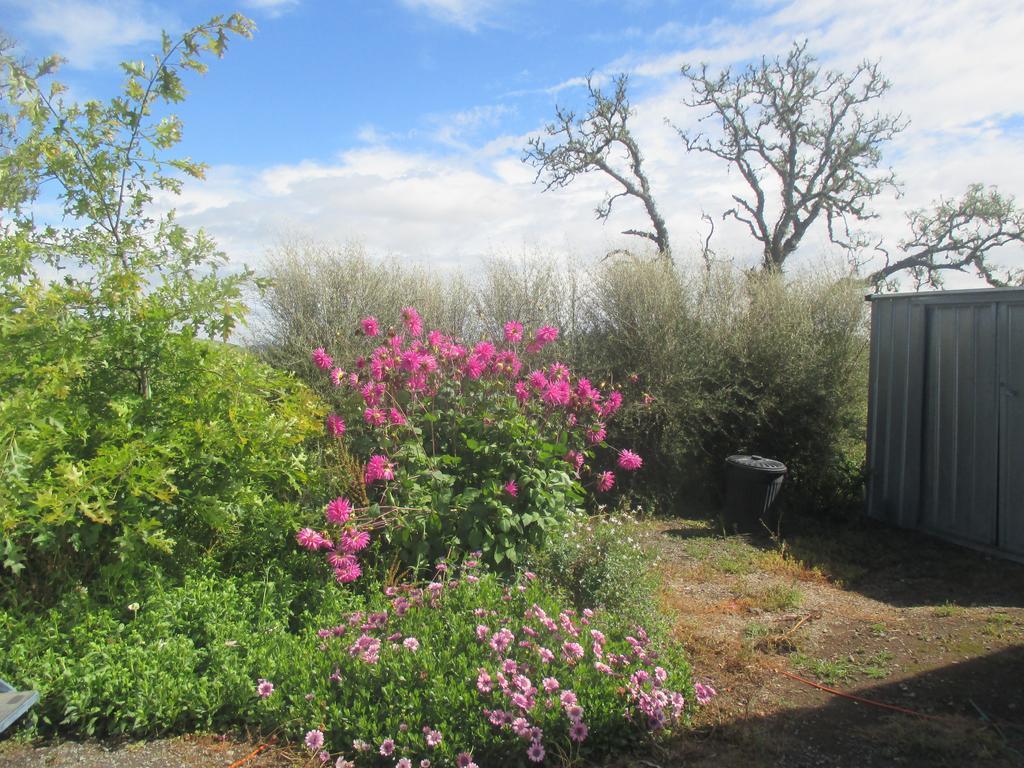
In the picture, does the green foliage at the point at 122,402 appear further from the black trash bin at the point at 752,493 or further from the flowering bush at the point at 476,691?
the black trash bin at the point at 752,493

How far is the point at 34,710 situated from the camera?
297 centimetres

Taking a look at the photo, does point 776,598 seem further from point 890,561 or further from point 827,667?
point 890,561

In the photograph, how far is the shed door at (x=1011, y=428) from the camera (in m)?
6.11

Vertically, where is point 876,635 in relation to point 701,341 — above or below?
below

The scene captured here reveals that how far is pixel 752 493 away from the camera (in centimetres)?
691

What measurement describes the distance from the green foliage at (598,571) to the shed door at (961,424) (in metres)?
3.58

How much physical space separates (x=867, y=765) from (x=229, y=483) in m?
2.80

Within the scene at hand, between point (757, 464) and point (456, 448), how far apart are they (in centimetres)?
367

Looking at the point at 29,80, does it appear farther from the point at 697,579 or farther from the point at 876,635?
the point at 876,635

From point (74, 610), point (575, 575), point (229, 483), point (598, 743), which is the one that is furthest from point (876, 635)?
point (74, 610)

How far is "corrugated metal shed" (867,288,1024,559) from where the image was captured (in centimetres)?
621

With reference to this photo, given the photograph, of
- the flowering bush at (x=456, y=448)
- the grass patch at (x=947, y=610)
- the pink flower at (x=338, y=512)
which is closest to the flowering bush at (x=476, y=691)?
the pink flower at (x=338, y=512)

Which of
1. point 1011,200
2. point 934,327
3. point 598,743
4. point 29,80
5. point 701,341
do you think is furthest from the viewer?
point 1011,200

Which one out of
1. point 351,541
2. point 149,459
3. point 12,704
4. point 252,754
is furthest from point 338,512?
point 12,704
